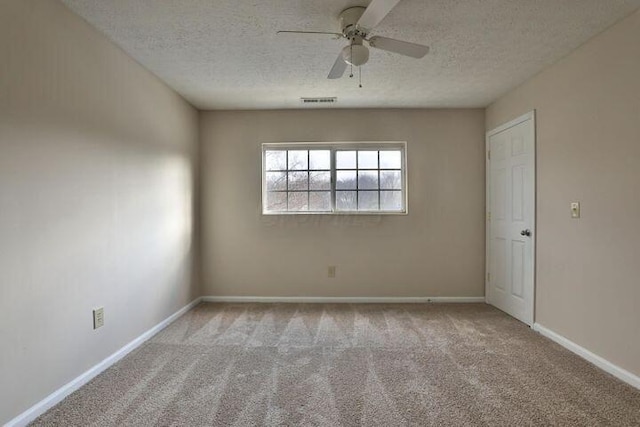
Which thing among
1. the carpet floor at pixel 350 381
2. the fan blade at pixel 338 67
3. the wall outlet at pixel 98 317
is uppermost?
the fan blade at pixel 338 67

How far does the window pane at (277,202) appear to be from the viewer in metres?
4.22

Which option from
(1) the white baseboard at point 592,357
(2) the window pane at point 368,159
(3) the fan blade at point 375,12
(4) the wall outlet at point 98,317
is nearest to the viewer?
(3) the fan blade at point 375,12

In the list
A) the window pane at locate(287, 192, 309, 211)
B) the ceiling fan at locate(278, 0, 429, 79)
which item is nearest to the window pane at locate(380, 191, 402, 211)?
the window pane at locate(287, 192, 309, 211)

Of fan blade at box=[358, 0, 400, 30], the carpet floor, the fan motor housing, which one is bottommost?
the carpet floor

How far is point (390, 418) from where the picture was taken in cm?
182

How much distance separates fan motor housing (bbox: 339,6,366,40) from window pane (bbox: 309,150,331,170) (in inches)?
81.2

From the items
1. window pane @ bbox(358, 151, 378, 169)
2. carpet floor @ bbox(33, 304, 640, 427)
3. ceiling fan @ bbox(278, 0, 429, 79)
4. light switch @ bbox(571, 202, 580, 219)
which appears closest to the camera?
carpet floor @ bbox(33, 304, 640, 427)

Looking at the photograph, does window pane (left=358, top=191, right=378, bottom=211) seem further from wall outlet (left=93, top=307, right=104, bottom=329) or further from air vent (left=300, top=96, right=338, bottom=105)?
wall outlet (left=93, top=307, right=104, bottom=329)

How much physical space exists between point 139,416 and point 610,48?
367 centimetres

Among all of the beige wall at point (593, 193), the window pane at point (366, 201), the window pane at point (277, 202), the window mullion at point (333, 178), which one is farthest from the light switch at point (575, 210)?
the window pane at point (277, 202)

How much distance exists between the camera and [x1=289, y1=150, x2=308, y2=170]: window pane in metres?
4.22

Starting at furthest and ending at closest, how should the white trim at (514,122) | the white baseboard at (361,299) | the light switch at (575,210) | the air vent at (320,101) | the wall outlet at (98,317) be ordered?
the white baseboard at (361,299) < the air vent at (320,101) < the white trim at (514,122) < the light switch at (575,210) < the wall outlet at (98,317)

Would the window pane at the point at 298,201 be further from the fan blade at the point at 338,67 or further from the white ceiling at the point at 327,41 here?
the fan blade at the point at 338,67

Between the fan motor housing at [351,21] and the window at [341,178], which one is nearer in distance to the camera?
the fan motor housing at [351,21]
